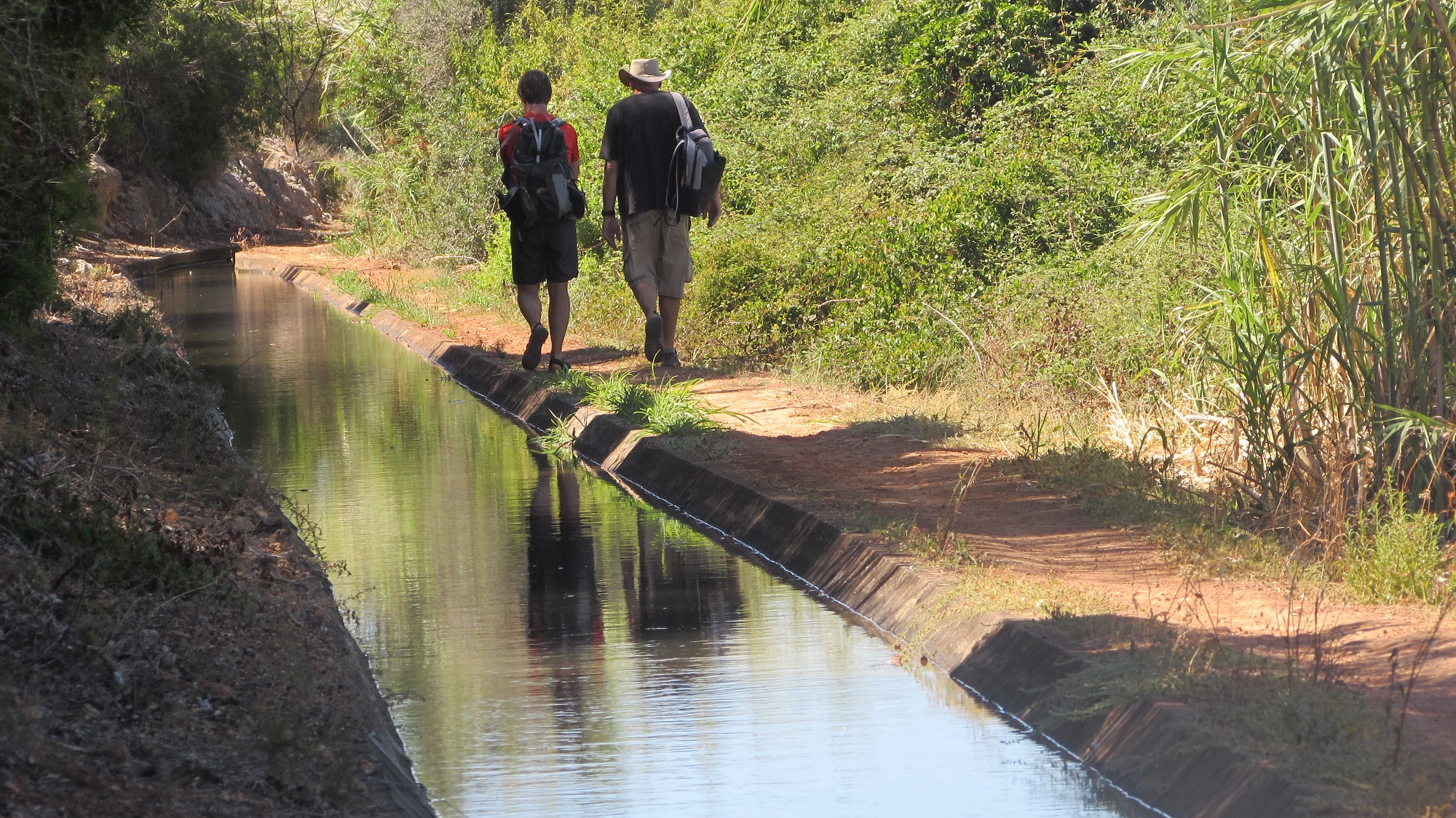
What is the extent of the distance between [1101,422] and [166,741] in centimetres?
802

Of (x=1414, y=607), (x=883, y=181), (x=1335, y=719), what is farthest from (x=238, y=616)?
(x=883, y=181)

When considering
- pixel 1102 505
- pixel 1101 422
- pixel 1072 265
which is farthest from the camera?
pixel 1072 265

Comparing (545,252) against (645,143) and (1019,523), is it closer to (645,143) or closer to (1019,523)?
(645,143)

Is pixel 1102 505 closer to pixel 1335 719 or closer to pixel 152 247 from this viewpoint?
pixel 1335 719

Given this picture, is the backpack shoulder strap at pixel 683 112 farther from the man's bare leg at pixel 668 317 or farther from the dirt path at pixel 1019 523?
the dirt path at pixel 1019 523

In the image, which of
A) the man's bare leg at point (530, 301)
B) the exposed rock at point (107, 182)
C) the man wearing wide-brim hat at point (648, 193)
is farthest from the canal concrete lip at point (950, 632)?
the exposed rock at point (107, 182)

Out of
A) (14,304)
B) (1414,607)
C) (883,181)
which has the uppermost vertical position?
(883,181)

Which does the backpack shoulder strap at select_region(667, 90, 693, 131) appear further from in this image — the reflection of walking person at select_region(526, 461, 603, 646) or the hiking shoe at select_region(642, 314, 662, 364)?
the reflection of walking person at select_region(526, 461, 603, 646)

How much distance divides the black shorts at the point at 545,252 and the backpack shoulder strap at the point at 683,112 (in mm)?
1212

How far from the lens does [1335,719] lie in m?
4.80

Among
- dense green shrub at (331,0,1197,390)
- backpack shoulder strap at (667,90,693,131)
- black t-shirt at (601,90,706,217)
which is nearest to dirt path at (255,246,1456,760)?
dense green shrub at (331,0,1197,390)

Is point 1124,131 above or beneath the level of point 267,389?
above

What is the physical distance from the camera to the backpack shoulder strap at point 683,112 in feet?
43.8

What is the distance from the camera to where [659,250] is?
538 inches
